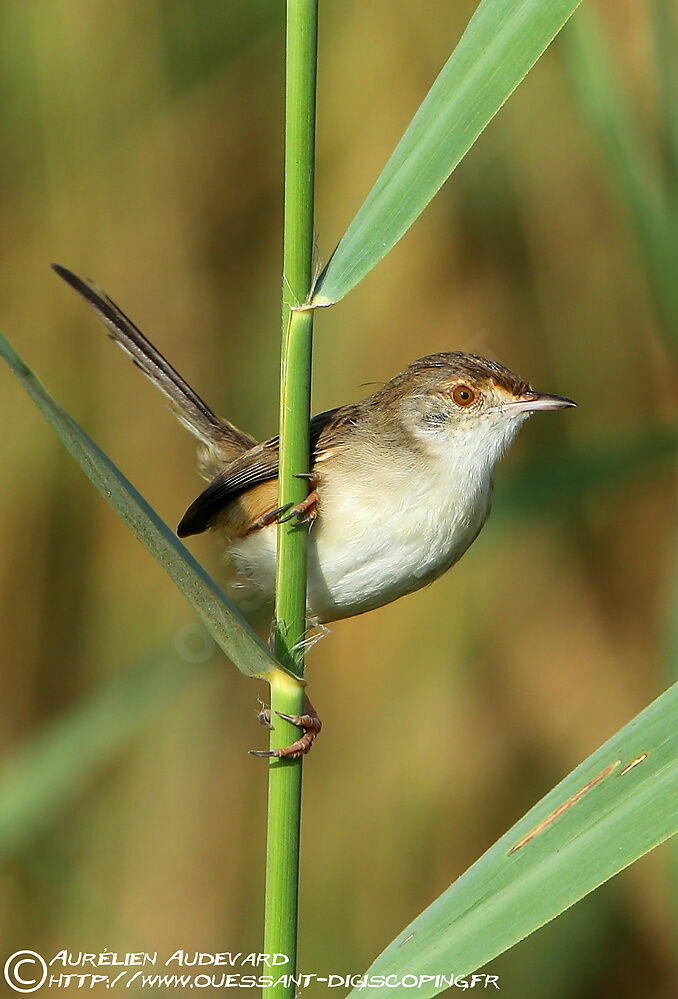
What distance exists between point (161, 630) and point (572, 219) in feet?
5.99

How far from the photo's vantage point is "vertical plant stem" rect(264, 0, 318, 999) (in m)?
1.34

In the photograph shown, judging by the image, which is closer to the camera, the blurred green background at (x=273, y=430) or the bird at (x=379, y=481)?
the bird at (x=379, y=481)

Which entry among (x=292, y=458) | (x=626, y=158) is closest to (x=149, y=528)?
(x=292, y=458)

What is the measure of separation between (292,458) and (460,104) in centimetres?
55

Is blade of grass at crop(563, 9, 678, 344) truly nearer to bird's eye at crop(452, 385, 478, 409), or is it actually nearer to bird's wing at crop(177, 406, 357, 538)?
bird's eye at crop(452, 385, 478, 409)

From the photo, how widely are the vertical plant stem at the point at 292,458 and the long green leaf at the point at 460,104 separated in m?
0.08

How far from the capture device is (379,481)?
2.23 meters

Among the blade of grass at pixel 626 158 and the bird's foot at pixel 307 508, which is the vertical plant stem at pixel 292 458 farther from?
the blade of grass at pixel 626 158

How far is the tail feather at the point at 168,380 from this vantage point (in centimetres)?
226

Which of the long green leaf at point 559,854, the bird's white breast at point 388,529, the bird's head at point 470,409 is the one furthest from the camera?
the bird's head at point 470,409

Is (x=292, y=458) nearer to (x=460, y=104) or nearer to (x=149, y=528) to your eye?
(x=149, y=528)

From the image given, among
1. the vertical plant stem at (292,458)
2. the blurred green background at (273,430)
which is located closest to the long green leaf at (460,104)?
the vertical plant stem at (292,458)

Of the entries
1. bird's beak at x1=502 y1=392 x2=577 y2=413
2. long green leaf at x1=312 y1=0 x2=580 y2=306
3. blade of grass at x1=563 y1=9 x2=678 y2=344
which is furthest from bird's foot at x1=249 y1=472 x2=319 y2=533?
blade of grass at x1=563 y1=9 x2=678 y2=344

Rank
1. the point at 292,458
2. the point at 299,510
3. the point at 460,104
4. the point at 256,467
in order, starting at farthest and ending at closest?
the point at 256,467 < the point at 299,510 < the point at 292,458 < the point at 460,104
